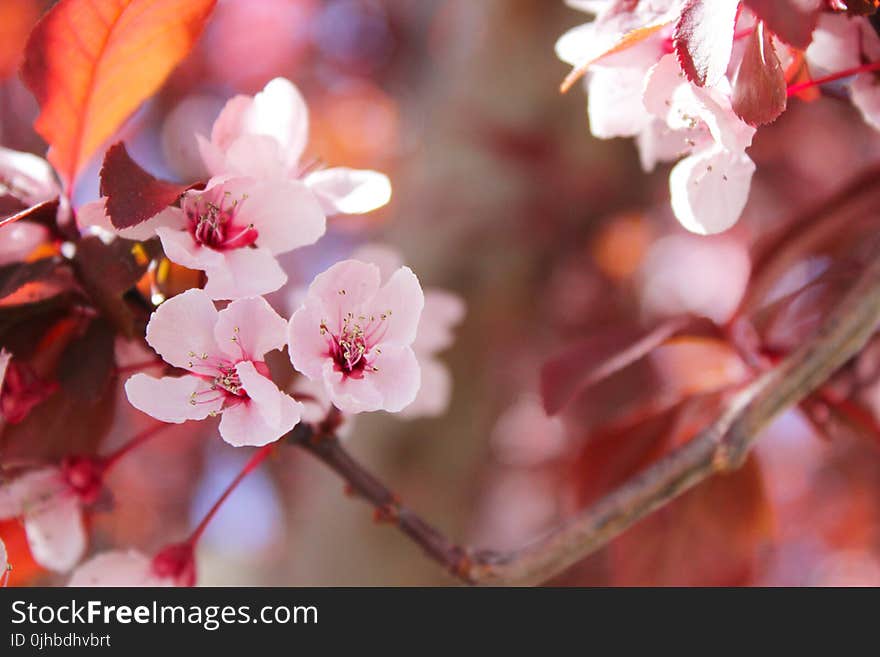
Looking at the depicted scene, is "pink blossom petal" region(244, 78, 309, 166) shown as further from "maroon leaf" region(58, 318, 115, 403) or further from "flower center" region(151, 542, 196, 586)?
"flower center" region(151, 542, 196, 586)

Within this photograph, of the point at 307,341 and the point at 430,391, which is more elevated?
the point at 430,391

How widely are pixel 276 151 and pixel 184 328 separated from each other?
124mm

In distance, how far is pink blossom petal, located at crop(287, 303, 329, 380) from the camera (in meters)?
0.47

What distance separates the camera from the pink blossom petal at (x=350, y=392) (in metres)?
0.47

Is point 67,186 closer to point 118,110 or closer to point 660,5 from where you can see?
point 118,110

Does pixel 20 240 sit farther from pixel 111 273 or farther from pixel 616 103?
pixel 616 103

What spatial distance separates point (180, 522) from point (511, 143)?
1281 mm

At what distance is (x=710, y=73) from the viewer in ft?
1.48

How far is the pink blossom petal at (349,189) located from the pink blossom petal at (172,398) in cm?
14

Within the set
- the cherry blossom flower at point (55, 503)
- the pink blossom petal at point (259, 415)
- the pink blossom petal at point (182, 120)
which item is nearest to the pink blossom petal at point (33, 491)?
the cherry blossom flower at point (55, 503)

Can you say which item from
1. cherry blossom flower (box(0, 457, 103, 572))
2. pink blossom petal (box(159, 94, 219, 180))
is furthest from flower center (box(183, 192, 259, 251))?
pink blossom petal (box(159, 94, 219, 180))

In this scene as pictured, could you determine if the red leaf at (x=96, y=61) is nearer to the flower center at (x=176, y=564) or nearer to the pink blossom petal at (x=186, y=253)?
the pink blossom petal at (x=186, y=253)

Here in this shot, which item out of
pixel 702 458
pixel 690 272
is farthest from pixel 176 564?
pixel 690 272
